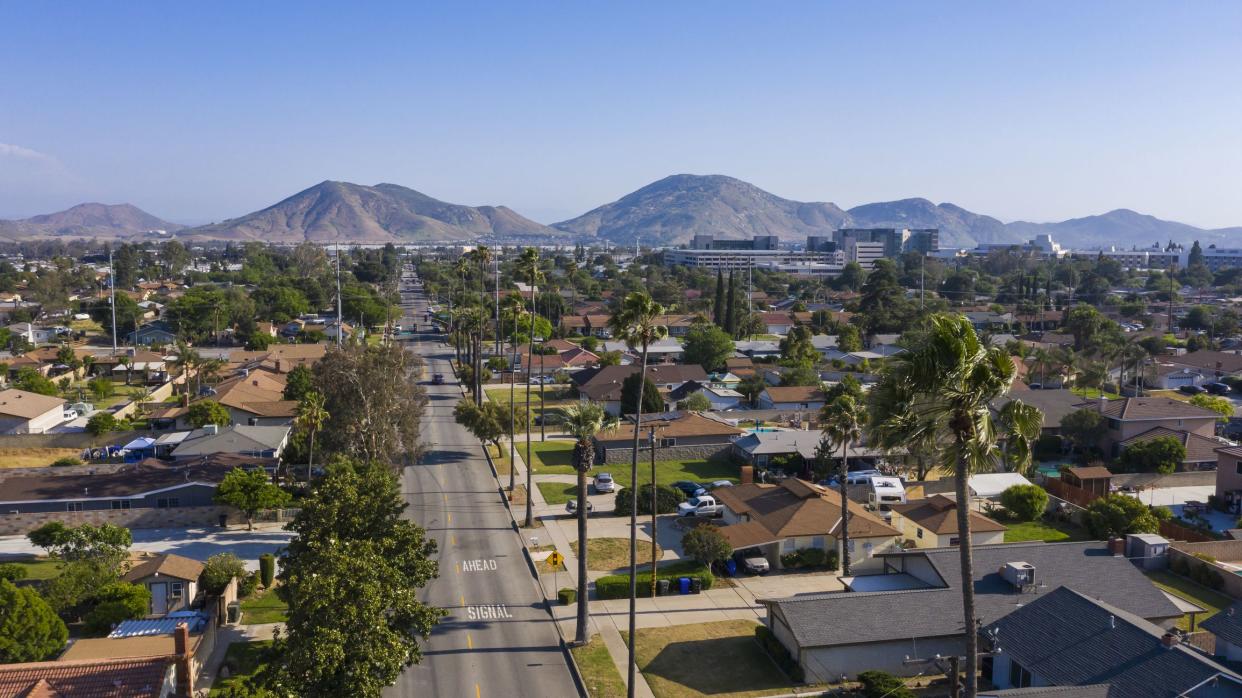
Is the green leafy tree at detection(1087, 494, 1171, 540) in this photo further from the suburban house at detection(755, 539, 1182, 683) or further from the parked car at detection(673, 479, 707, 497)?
the parked car at detection(673, 479, 707, 497)

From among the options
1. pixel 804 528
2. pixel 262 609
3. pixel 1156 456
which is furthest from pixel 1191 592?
pixel 262 609

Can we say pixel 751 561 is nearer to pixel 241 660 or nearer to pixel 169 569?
pixel 241 660

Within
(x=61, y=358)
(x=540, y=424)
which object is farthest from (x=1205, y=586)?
(x=61, y=358)

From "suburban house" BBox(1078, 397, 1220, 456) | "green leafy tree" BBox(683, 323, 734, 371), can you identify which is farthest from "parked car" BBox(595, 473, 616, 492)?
"green leafy tree" BBox(683, 323, 734, 371)

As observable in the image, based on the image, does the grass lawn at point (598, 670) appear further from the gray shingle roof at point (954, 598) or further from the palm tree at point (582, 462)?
the gray shingle roof at point (954, 598)

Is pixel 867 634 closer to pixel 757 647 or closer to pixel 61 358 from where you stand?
pixel 757 647
